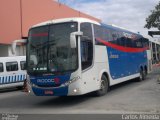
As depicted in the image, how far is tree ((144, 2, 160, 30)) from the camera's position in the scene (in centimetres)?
3622

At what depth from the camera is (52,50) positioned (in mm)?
14797

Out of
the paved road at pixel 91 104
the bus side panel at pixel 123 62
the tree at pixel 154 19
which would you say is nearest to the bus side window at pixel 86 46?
the paved road at pixel 91 104

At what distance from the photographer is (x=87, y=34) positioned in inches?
614

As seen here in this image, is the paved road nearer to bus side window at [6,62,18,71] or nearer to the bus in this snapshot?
the bus

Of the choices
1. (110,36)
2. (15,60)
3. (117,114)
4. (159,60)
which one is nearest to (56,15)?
(159,60)

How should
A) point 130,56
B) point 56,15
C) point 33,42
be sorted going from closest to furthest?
point 33,42, point 130,56, point 56,15

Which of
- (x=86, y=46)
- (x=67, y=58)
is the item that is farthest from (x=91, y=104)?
(x=86, y=46)

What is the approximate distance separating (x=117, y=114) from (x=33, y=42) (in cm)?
501

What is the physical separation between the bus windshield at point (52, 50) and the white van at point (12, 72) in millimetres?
8494

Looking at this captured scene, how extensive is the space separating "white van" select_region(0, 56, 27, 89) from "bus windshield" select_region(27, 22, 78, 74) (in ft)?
27.9

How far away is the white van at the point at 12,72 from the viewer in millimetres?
23453

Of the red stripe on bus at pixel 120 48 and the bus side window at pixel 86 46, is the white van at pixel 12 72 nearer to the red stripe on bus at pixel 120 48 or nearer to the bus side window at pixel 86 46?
the red stripe on bus at pixel 120 48

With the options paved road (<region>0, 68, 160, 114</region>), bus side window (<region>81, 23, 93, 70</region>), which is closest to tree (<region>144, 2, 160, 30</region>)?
paved road (<region>0, 68, 160, 114</region>)

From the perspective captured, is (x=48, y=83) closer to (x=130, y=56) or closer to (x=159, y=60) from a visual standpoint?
(x=130, y=56)
